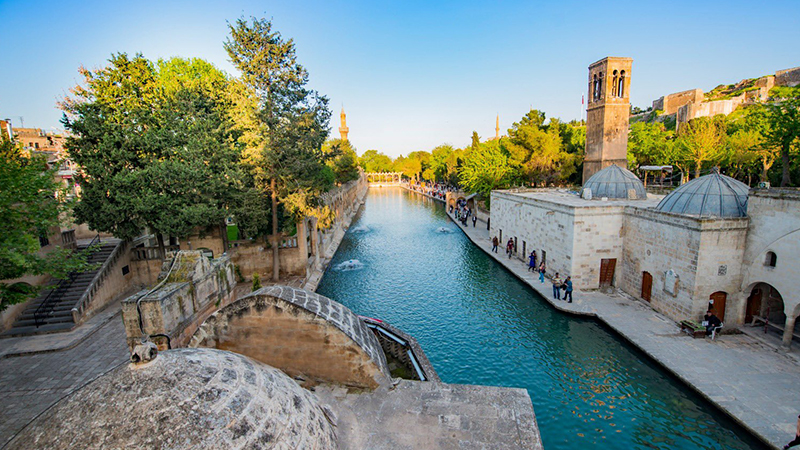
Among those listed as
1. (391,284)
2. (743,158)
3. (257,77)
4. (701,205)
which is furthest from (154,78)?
(743,158)

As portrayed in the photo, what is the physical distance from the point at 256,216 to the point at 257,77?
704 cm

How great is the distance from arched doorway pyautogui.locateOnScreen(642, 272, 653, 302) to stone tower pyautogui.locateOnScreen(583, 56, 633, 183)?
652 inches

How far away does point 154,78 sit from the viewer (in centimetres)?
1964

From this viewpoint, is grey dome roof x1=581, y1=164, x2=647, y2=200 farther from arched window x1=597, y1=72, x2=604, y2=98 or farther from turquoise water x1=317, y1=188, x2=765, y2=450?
arched window x1=597, y1=72, x2=604, y2=98

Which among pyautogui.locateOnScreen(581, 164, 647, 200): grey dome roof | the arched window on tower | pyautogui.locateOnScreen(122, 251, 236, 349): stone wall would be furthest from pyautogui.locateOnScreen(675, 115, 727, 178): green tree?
pyautogui.locateOnScreen(122, 251, 236, 349): stone wall

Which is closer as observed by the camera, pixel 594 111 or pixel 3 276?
pixel 3 276

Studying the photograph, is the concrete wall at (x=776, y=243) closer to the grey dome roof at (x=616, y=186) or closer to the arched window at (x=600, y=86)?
the grey dome roof at (x=616, y=186)

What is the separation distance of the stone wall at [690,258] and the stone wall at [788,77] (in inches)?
2810

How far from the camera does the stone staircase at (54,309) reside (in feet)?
47.0

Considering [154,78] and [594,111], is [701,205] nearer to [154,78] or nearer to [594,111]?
[594,111]

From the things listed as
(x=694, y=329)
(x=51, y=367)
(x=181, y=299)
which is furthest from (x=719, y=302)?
(x=51, y=367)

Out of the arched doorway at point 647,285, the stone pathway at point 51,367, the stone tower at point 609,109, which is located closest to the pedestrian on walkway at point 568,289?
the arched doorway at point 647,285

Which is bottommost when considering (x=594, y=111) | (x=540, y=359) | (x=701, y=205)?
(x=540, y=359)

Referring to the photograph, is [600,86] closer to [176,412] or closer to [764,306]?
[764,306]
